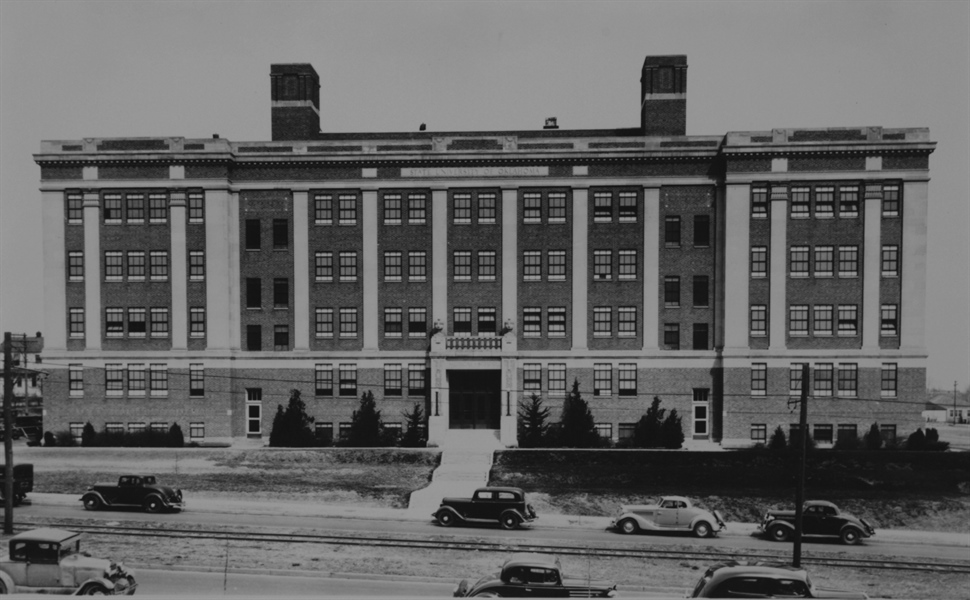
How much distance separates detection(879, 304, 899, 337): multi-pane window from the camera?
3794cm

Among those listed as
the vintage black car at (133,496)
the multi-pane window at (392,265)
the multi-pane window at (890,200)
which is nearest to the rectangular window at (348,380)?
the multi-pane window at (392,265)

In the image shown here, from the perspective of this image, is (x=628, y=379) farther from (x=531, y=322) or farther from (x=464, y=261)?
(x=464, y=261)

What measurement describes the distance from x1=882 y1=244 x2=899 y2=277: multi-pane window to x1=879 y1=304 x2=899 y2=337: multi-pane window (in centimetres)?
190

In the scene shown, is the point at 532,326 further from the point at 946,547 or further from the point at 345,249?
the point at 946,547

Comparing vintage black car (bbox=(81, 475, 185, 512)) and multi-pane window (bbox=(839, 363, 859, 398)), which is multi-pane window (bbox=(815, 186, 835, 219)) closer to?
multi-pane window (bbox=(839, 363, 859, 398))

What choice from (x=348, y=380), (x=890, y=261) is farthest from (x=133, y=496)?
(x=890, y=261)

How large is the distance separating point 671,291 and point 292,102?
28039 millimetres

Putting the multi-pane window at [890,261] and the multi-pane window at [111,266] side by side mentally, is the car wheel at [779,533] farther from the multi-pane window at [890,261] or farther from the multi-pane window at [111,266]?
the multi-pane window at [111,266]

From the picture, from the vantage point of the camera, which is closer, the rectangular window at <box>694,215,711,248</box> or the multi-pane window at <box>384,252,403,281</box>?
the rectangular window at <box>694,215,711,248</box>

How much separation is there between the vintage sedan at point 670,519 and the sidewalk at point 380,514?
0.90m

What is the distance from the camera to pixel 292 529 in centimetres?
2336

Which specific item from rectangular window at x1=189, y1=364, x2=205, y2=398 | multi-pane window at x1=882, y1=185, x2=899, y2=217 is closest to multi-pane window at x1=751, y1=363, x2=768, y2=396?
multi-pane window at x1=882, y1=185, x2=899, y2=217

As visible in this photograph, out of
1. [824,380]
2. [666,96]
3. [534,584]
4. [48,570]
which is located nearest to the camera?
[534,584]

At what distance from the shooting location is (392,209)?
131 feet
